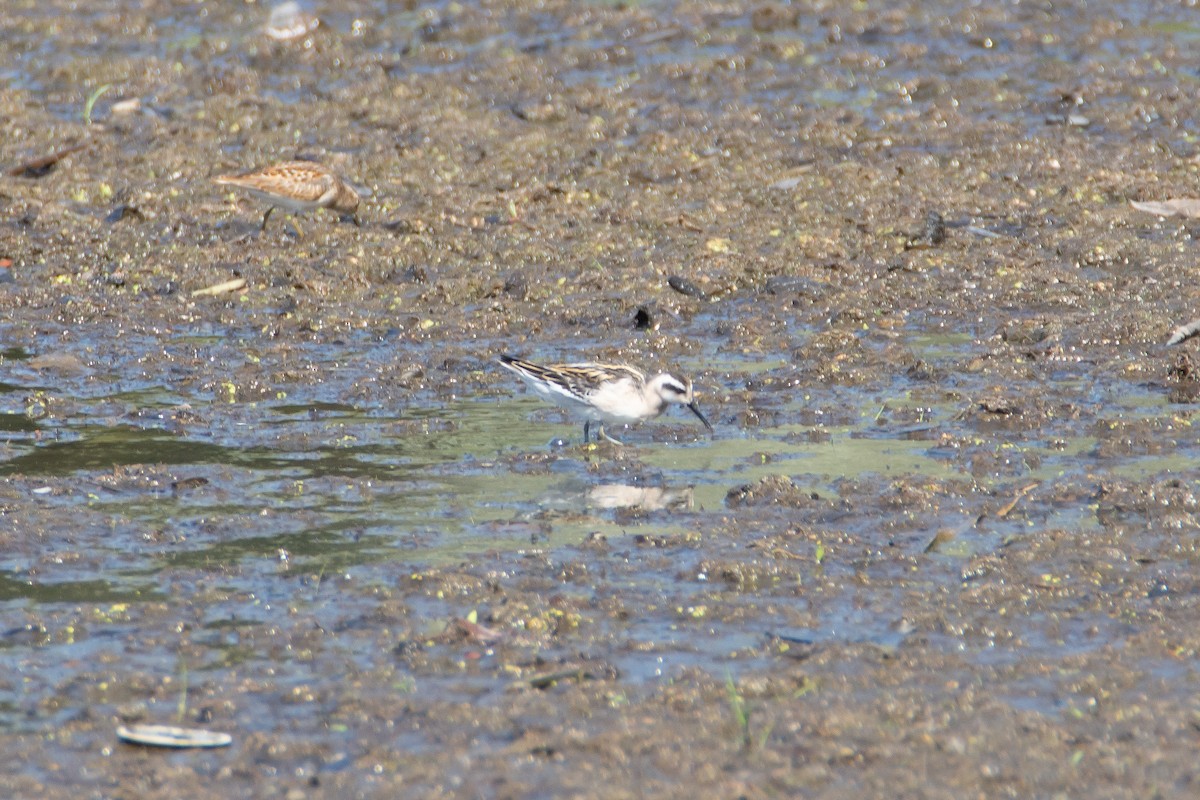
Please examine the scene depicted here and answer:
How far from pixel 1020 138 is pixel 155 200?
7.73 m

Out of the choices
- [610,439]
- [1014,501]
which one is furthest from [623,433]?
[1014,501]

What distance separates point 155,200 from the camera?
1423cm

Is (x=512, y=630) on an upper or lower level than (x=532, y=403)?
upper

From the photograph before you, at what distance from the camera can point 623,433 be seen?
1018 cm

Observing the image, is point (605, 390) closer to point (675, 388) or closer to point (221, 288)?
point (675, 388)

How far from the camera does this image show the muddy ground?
19.8 ft

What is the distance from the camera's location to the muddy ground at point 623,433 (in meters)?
6.05

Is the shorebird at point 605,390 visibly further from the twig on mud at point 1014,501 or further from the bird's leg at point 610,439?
the twig on mud at point 1014,501

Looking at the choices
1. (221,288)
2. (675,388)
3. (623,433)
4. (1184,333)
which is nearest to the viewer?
(675,388)

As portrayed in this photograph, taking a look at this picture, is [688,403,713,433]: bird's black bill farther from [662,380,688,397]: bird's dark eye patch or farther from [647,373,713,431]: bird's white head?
[662,380,688,397]: bird's dark eye patch

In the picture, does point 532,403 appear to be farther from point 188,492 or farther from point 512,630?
point 512,630

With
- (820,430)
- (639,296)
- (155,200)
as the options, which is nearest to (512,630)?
(820,430)

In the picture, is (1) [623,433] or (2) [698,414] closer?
(2) [698,414]

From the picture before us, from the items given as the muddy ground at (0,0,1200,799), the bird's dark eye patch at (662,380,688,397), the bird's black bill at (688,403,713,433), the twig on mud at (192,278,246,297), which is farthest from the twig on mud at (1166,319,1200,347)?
the twig on mud at (192,278,246,297)
